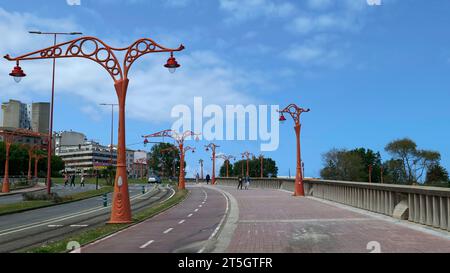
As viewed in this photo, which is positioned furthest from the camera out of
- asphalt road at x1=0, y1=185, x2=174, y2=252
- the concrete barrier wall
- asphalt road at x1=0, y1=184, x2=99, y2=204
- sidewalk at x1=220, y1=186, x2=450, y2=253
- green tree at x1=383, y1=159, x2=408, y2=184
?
green tree at x1=383, y1=159, x2=408, y2=184

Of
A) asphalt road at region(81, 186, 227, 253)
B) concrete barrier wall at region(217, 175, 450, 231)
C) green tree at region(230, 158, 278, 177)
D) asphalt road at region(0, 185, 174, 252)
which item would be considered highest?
green tree at region(230, 158, 278, 177)

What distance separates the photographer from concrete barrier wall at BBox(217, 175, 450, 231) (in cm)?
1541

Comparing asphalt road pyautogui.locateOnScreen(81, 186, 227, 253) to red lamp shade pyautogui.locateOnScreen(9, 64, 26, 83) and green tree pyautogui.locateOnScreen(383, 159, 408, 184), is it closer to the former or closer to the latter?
red lamp shade pyautogui.locateOnScreen(9, 64, 26, 83)

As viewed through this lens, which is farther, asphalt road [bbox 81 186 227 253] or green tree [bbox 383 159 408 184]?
green tree [bbox 383 159 408 184]

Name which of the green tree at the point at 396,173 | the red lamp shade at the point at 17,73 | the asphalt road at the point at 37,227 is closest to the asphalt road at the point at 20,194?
the asphalt road at the point at 37,227

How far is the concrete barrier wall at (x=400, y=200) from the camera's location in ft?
50.6

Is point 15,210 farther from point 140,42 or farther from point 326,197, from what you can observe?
point 326,197

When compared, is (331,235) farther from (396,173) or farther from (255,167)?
(255,167)

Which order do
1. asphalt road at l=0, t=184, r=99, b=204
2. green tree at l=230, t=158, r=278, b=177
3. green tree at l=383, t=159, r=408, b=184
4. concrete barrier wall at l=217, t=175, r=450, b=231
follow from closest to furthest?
concrete barrier wall at l=217, t=175, r=450, b=231, asphalt road at l=0, t=184, r=99, b=204, green tree at l=383, t=159, r=408, b=184, green tree at l=230, t=158, r=278, b=177

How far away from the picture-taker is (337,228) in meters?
16.1

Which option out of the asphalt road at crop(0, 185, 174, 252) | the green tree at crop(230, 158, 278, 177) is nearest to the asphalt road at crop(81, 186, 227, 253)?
the asphalt road at crop(0, 185, 174, 252)

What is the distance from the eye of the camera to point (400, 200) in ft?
63.4

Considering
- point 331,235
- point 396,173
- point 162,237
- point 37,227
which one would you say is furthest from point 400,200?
point 396,173
